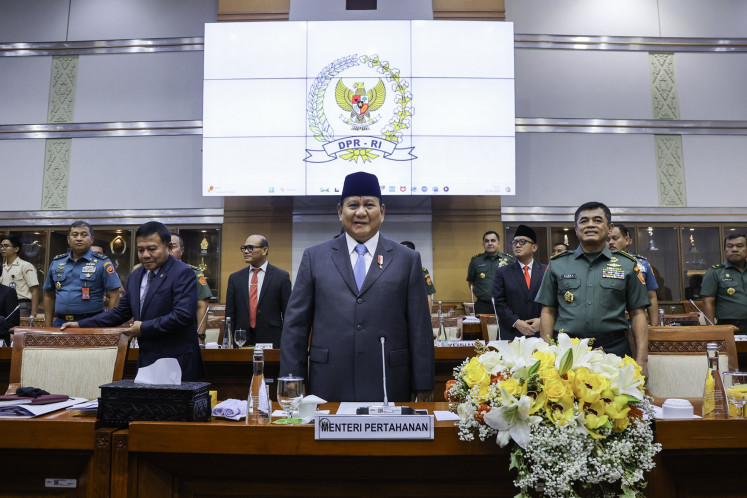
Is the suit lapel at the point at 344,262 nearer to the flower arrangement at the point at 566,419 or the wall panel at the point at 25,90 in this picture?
the flower arrangement at the point at 566,419

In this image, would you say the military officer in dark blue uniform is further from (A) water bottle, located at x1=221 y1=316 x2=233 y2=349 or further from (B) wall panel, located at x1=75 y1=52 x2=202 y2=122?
(B) wall panel, located at x1=75 y1=52 x2=202 y2=122

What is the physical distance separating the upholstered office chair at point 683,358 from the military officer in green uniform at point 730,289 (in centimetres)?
288

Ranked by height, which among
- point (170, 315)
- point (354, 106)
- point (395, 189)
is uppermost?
point (354, 106)

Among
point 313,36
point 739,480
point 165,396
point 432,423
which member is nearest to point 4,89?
point 313,36

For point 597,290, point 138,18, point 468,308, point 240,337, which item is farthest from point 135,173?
point 597,290

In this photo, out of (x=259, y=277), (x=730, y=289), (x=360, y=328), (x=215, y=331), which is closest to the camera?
(x=360, y=328)

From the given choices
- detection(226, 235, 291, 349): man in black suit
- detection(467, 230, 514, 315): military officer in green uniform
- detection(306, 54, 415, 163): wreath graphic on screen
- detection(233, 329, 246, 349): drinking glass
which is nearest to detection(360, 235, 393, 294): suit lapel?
detection(233, 329, 246, 349): drinking glass

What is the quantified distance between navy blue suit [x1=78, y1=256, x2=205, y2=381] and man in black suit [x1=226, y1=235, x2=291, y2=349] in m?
1.10

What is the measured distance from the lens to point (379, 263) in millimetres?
2123

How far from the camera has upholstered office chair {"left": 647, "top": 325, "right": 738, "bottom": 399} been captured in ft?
7.25

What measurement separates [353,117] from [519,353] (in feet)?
18.7

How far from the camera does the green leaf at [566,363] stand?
1.25 meters

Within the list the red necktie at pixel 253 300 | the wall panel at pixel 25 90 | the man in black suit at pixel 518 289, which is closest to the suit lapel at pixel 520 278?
the man in black suit at pixel 518 289

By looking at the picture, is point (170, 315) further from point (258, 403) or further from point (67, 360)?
point (258, 403)
